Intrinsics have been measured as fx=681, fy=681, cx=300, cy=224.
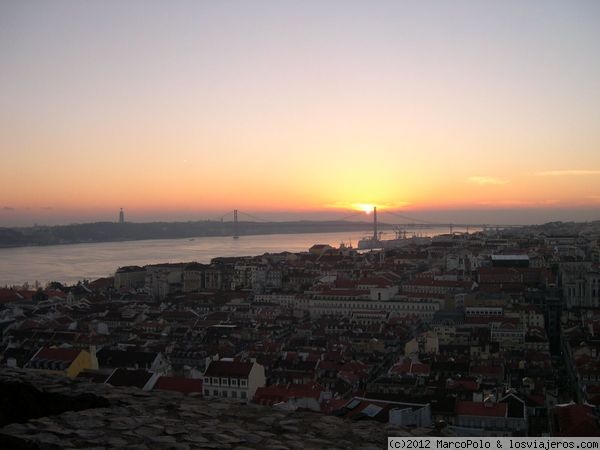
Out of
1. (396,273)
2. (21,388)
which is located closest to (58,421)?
(21,388)

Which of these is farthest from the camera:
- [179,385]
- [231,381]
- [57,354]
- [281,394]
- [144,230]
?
[144,230]

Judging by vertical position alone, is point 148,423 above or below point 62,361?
above

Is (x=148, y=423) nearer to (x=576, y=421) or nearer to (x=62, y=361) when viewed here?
(x=576, y=421)

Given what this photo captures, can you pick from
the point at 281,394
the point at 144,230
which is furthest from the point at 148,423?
the point at 144,230

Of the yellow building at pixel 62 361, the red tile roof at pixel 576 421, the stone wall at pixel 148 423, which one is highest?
the stone wall at pixel 148 423

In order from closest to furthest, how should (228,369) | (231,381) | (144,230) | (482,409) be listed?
(482,409) < (231,381) < (228,369) < (144,230)

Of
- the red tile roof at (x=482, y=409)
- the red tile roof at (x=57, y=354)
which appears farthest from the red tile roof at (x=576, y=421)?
the red tile roof at (x=57, y=354)

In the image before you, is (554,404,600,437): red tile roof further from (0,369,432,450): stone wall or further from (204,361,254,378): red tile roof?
(0,369,432,450): stone wall

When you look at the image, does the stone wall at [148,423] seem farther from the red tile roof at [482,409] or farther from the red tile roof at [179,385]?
the red tile roof at [179,385]

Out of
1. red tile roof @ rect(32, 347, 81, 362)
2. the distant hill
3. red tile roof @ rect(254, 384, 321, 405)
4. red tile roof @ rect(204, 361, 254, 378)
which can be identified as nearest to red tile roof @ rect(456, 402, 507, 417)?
red tile roof @ rect(254, 384, 321, 405)
